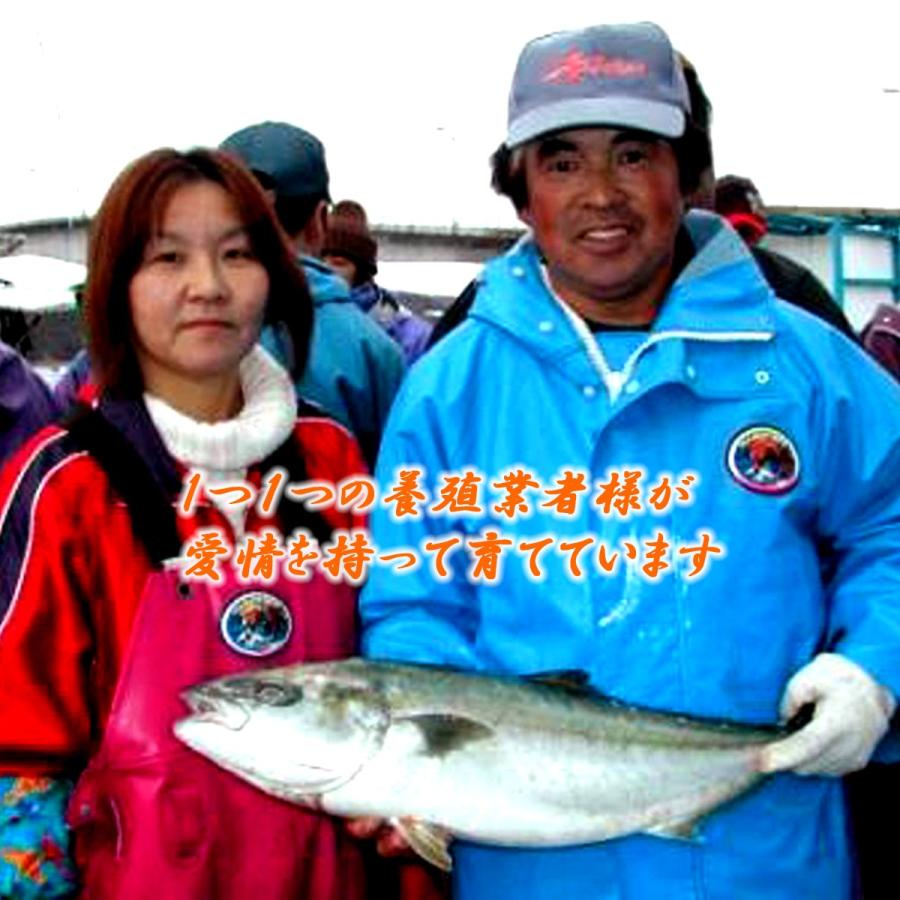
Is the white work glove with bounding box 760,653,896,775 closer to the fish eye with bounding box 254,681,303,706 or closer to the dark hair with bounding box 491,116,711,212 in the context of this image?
the fish eye with bounding box 254,681,303,706

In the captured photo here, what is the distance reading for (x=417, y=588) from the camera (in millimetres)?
3045

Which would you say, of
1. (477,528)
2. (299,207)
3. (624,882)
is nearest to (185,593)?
(477,528)

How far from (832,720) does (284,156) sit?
2.54m

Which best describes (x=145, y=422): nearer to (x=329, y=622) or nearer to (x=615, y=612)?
(x=329, y=622)

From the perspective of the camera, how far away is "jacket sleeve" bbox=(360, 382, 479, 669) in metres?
3.01

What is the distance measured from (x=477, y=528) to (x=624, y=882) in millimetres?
772

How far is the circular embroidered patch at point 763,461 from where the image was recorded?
9.92 feet

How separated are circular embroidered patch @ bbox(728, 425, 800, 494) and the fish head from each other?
910mm

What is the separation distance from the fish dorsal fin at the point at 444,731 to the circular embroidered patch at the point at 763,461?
780 mm

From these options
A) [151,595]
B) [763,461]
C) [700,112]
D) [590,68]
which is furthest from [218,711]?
[700,112]

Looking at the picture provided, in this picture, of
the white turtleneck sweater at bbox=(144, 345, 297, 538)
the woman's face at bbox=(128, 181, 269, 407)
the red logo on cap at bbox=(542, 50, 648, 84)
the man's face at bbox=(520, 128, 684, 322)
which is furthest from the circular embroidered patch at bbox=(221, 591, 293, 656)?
the red logo on cap at bbox=(542, 50, 648, 84)

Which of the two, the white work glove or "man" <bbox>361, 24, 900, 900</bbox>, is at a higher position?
"man" <bbox>361, 24, 900, 900</bbox>

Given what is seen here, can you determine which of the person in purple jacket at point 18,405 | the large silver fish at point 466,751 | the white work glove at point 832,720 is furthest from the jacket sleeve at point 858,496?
the person in purple jacket at point 18,405

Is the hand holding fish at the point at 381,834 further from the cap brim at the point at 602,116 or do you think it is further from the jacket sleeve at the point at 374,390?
the cap brim at the point at 602,116
